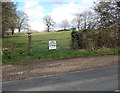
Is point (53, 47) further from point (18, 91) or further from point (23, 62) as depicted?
point (18, 91)

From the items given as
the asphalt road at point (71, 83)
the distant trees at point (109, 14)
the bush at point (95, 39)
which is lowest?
the asphalt road at point (71, 83)

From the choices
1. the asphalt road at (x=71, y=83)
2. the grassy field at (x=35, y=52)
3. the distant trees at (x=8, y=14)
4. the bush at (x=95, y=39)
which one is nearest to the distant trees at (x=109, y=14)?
the bush at (x=95, y=39)

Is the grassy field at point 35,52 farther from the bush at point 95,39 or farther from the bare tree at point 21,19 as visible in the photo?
the bare tree at point 21,19

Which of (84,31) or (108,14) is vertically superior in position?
(108,14)

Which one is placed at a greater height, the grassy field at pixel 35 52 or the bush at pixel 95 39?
the bush at pixel 95 39

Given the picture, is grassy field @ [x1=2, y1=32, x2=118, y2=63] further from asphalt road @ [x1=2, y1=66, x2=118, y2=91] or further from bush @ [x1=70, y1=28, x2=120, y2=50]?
asphalt road @ [x1=2, y1=66, x2=118, y2=91]

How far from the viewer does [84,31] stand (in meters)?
14.2

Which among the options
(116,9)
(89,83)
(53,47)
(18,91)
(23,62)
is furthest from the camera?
(116,9)

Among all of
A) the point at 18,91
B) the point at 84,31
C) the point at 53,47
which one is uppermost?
the point at 84,31

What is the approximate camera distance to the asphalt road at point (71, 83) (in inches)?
213

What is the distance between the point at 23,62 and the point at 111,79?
5683 mm

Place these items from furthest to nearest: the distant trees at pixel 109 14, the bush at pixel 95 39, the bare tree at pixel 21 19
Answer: the bare tree at pixel 21 19, the distant trees at pixel 109 14, the bush at pixel 95 39

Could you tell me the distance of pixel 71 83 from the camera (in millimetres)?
5938

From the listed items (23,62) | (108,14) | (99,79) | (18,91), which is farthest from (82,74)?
(108,14)
